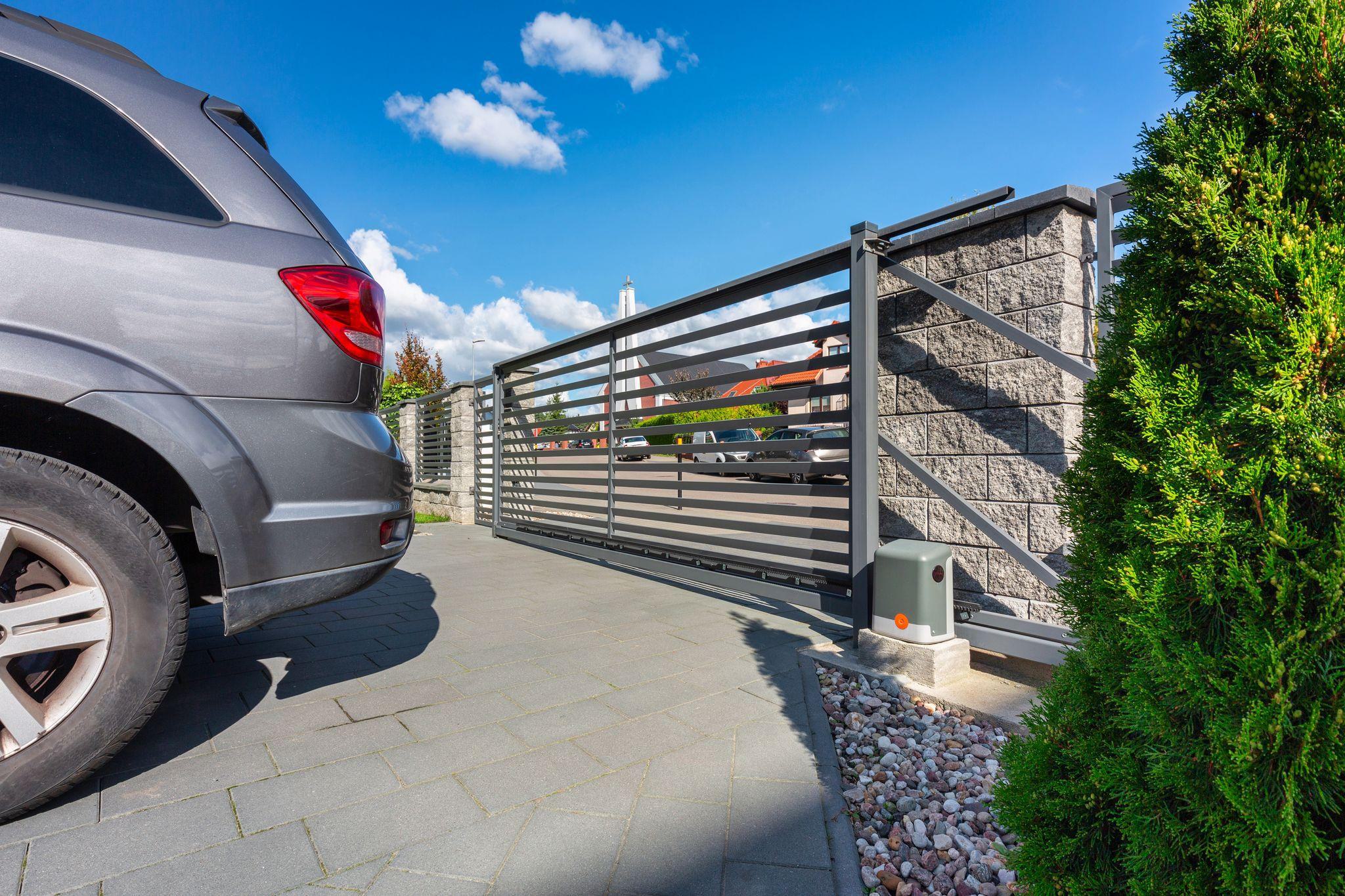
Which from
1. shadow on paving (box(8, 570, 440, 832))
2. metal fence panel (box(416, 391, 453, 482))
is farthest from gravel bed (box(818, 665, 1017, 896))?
metal fence panel (box(416, 391, 453, 482))

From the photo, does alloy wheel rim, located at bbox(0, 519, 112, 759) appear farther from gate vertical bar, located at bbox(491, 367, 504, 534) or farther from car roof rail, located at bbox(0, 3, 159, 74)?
gate vertical bar, located at bbox(491, 367, 504, 534)

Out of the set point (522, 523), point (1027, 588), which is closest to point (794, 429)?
point (522, 523)

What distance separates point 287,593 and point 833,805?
1.84m

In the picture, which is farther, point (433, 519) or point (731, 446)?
point (433, 519)

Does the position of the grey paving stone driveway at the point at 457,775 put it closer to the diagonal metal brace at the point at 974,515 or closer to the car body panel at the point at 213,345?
the car body panel at the point at 213,345

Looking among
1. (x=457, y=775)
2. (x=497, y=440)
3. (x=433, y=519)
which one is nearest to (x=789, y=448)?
(x=457, y=775)

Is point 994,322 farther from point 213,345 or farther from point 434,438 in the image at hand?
point 434,438

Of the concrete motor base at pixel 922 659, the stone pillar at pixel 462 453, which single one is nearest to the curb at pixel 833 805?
the concrete motor base at pixel 922 659

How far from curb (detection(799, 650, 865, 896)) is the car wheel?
1992 millimetres

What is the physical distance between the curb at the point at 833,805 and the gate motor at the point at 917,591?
50 cm

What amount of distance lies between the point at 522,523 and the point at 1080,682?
289 inches

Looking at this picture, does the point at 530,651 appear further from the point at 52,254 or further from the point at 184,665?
the point at 52,254

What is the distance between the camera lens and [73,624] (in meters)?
1.91

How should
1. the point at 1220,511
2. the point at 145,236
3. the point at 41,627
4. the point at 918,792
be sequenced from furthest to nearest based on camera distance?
the point at 918,792, the point at 145,236, the point at 41,627, the point at 1220,511
